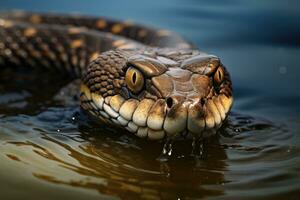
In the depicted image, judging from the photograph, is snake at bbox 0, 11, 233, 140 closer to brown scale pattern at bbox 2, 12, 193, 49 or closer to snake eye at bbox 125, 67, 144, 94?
snake eye at bbox 125, 67, 144, 94

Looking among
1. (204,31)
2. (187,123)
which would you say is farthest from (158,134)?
(204,31)

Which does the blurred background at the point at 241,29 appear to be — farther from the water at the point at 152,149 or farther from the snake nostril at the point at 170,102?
the snake nostril at the point at 170,102

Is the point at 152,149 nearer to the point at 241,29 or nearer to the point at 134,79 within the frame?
the point at 134,79

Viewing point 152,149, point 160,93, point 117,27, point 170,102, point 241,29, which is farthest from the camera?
point 241,29

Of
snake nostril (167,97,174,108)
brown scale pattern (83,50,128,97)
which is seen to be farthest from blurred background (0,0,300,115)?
snake nostril (167,97,174,108)

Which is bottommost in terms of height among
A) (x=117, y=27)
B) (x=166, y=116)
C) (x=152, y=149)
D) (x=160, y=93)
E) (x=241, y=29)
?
(x=152, y=149)

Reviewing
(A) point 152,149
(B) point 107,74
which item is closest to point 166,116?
(A) point 152,149

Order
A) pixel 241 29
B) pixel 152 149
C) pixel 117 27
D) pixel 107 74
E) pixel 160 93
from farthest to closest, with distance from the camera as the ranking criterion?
pixel 241 29 → pixel 117 27 → pixel 107 74 → pixel 152 149 → pixel 160 93

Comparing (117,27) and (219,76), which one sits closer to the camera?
(219,76)
